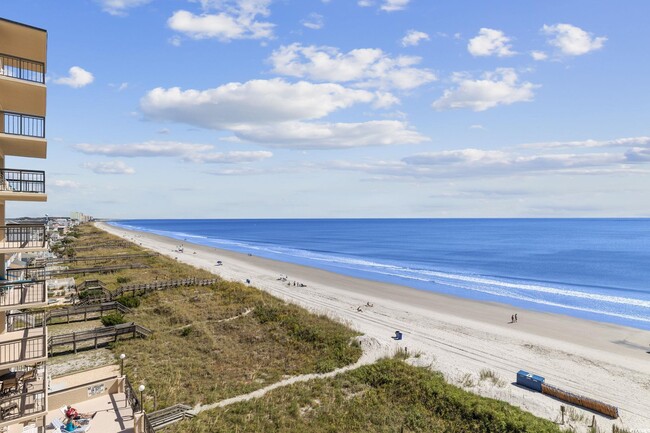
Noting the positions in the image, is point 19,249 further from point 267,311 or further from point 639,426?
point 639,426

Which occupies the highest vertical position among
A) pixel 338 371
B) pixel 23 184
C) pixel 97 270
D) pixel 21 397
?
pixel 23 184

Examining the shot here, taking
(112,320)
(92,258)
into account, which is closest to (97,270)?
(92,258)

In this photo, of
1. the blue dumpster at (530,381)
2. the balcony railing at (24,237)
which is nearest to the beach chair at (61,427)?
the balcony railing at (24,237)

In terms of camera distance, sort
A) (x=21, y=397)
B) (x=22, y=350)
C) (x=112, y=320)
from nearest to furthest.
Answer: (x=21, y=397), (x=22, y=350), (x=112, y=320)

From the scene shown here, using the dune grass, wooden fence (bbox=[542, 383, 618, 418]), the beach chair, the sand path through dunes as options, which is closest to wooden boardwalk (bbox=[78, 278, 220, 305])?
the dune grass

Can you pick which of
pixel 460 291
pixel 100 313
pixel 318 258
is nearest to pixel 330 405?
pixel 100 313

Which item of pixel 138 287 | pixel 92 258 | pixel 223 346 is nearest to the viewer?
A: pixel 223 346

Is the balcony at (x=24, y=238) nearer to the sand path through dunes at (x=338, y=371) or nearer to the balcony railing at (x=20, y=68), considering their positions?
the balcony railing at (x=20, y=68)

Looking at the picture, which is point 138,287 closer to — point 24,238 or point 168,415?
point 168,415
